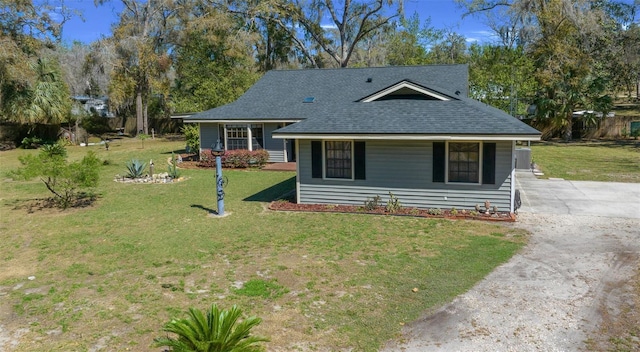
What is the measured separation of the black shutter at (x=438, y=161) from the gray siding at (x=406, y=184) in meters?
0.13

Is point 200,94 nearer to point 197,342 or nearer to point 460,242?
point 460,242

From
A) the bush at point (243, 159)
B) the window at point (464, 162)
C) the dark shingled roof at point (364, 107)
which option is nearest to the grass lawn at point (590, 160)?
the dark shingled roof at point (364, 107)

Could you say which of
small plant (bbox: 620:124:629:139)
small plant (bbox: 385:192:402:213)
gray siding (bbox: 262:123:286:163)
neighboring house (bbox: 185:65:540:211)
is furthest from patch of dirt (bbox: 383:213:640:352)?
small plant (bbox: 620:124:629:139)

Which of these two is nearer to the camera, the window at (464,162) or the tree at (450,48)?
the window at (464,162)

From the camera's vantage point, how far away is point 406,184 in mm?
13297

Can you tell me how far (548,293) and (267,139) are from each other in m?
17.4

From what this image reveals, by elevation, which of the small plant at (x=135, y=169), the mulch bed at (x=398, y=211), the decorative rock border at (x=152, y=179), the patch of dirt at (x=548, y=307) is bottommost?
the patch of dirt at (x=548, y=307)

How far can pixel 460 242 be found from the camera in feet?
33.7

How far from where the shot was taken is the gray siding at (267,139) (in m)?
23.0

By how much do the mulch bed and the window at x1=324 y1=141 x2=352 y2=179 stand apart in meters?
0.99

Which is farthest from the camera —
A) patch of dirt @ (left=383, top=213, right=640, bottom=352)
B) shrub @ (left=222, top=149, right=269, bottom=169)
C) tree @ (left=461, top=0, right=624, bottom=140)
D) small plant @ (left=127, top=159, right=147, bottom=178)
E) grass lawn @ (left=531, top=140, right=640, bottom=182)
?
tree @ (left=461, top=0, right=624, bottom=140)

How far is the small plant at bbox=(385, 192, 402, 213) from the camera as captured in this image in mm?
13078

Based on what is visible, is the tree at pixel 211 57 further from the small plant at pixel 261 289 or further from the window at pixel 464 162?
the small plant at pixel 261 289

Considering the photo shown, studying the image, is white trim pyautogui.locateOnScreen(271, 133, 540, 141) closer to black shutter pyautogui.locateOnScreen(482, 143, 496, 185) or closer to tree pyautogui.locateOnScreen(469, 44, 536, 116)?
black shutter pyautogui.locateOnScreen(482, 143, 496, 185)
